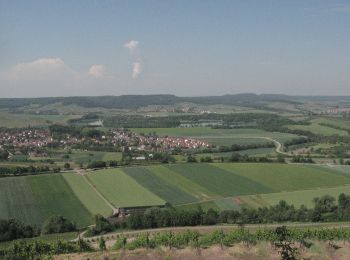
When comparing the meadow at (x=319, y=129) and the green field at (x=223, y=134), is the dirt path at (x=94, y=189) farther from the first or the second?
the meadow at (x=319, y=129)

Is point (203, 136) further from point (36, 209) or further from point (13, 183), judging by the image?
point (36, 209)

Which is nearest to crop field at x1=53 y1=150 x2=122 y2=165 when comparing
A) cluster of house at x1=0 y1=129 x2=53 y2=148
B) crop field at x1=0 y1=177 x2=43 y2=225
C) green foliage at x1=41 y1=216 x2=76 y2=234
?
cluster of house at x1=0 y1=129 x2=53 y2=148

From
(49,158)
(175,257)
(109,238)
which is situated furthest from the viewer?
(49,158)

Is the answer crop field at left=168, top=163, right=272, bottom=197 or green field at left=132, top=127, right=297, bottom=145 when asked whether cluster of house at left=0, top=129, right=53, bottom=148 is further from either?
crop field at left=168, top=163, right=272, bottom=197

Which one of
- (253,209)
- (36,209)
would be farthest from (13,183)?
(253,209)

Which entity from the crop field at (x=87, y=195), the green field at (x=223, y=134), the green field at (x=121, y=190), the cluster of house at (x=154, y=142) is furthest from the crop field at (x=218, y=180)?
the green field at (x=223, y=134)

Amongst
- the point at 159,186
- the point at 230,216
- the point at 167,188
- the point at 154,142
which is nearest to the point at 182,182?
the point at 159,186
